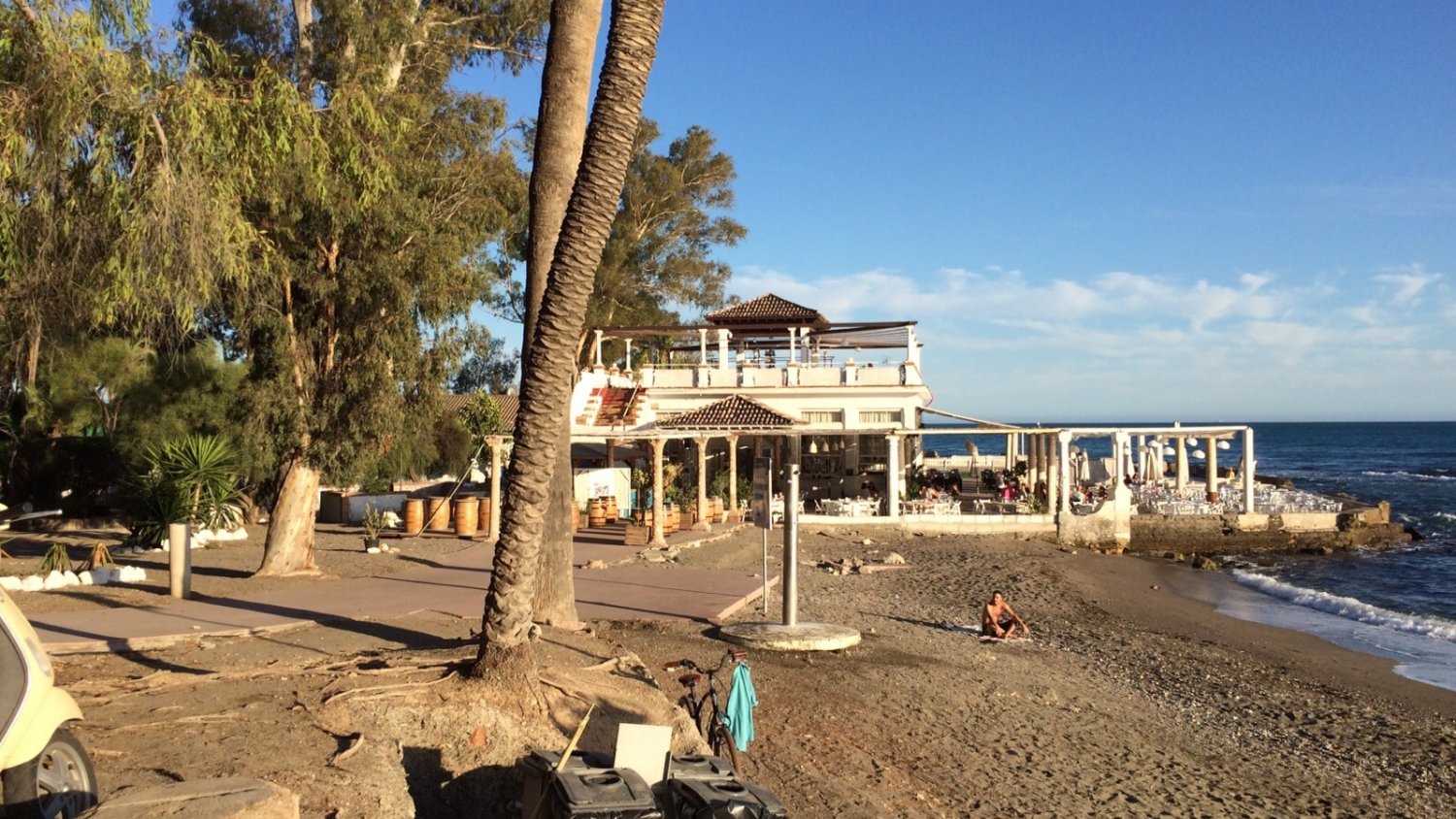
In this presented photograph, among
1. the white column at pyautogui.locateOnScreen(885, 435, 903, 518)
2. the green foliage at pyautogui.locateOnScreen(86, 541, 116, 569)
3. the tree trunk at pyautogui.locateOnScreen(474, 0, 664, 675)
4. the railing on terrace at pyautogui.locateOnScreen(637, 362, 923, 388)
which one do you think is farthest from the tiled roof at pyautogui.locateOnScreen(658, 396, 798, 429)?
the tree trunk at pyautogui.locateOnScreen(474, 0, 664, 675)

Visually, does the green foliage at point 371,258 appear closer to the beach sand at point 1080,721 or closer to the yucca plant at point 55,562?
the yucca plant at point 55,562

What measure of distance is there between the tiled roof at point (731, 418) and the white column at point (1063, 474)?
23.8ft

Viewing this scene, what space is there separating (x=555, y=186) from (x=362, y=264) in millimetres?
5651

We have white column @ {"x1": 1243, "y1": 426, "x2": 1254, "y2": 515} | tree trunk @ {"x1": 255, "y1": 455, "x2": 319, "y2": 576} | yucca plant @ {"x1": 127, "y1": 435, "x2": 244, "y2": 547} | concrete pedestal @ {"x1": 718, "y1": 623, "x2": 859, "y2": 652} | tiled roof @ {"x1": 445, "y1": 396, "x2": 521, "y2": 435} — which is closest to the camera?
concrete pedestal @ {"x1": 718, "y1": 623, "x2": 859, "y2": 652}

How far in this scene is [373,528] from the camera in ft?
71.4

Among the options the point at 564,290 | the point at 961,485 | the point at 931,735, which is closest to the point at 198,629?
the point at 564,290

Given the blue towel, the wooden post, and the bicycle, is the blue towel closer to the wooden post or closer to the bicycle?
the bicycle

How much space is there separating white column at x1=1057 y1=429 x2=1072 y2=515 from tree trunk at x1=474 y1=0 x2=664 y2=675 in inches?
897

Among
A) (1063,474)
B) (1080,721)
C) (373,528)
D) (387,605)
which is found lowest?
(1080,721)

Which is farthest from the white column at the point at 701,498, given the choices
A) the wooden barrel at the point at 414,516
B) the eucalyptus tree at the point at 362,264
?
the eucalyptus tree at the point at 362,264

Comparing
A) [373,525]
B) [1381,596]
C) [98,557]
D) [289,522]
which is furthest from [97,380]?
[1381,596]

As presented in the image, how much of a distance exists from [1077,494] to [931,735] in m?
24.5

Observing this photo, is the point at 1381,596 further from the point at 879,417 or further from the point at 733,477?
the point at 733,477

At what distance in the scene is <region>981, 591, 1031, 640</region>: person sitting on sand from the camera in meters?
14.2
